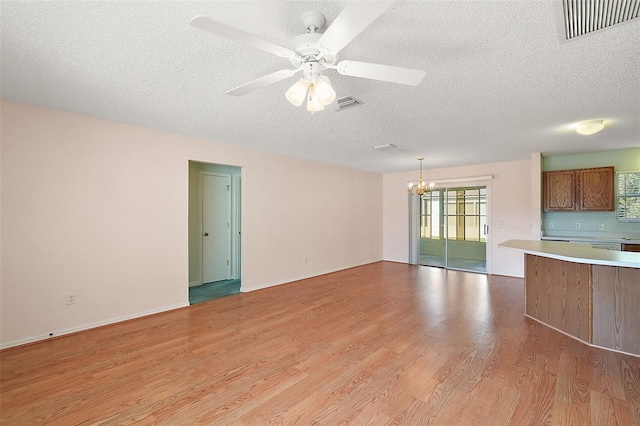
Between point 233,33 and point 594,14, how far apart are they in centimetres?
201

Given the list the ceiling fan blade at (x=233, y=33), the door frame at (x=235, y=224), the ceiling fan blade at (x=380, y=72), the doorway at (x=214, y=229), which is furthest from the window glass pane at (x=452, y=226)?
the ceiling fan blade at (x=233, y=33)

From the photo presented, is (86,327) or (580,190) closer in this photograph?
(86,327)

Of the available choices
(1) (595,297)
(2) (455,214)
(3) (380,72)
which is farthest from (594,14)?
(2) (455,214)

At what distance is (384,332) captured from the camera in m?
3.15

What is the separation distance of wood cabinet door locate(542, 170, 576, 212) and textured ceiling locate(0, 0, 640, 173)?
1.15m

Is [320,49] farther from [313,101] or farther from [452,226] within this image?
[452,226]

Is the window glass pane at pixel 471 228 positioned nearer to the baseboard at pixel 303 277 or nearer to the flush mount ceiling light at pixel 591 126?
the baseboard at pixel 303 277

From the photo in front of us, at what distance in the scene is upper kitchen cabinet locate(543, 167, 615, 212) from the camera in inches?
189

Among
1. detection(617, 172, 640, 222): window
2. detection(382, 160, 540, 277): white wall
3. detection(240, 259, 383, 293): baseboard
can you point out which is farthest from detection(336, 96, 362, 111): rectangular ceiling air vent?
detection(617, 172, 640, 222): window

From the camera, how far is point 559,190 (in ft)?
16.9

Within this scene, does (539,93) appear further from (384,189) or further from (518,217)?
(384,189)

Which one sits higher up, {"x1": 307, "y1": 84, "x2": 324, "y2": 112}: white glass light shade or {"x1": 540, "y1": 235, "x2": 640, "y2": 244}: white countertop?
{"x1": 307, "y1": 84, "x2": 324, "y2": 112}: white glass light shade

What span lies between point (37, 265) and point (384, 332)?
382cm

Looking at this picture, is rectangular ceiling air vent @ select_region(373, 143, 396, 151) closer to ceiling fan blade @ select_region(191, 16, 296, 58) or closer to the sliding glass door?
the sliding glass door
